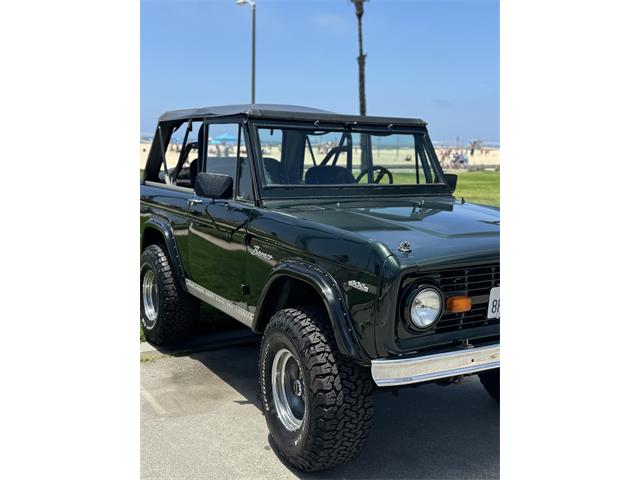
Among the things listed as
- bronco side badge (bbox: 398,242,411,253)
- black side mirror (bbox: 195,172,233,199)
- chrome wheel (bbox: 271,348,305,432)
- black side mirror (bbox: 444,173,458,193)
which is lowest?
chrome wheel (bbox: 271,348,305,432)

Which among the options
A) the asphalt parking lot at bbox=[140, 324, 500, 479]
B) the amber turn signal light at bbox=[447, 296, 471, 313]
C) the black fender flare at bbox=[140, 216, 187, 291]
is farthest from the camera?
the black fender flare at bbox=[140, 216, 187, 291]

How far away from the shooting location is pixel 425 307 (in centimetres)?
297

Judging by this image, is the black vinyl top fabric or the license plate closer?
the license plate

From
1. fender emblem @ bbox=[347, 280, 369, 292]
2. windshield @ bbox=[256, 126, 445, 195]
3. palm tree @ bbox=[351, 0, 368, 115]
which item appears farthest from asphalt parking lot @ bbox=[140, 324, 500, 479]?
palm tree @ bbox=[351, 0, 368, 115]

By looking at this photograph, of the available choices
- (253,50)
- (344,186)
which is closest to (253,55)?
(253,50)

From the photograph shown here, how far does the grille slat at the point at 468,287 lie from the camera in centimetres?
303

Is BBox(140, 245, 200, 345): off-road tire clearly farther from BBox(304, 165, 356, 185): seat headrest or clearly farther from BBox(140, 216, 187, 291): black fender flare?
BBox(304, 165, 356, 185): seat headrest

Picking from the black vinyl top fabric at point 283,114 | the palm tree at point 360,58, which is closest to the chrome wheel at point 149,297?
the black vinyl top fabric at point 283,114

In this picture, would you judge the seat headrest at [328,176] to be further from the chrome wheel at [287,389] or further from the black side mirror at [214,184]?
the chrome wheel at [287,389]

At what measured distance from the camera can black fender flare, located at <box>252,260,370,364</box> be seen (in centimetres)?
296

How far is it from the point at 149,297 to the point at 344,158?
90.3 inches

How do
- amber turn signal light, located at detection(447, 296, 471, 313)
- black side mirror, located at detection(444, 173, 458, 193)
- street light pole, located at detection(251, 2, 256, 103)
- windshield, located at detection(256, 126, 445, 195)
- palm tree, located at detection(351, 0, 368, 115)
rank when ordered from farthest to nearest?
1. palm tree, located at detection(351, 0, 368, 115)
2. street light pole, located at detection(251, 2, 256, 103)
3. black side mirror, located at detection(444, 173, 458, 193)
4. windshield, located at detection(256, 126, 445, 195)
5. amber turn signal light, located at detection(447, 296, 471, 313)

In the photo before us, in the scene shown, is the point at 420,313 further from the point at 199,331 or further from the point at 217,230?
the point at 199,331

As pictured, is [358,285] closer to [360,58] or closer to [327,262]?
[327,262]
